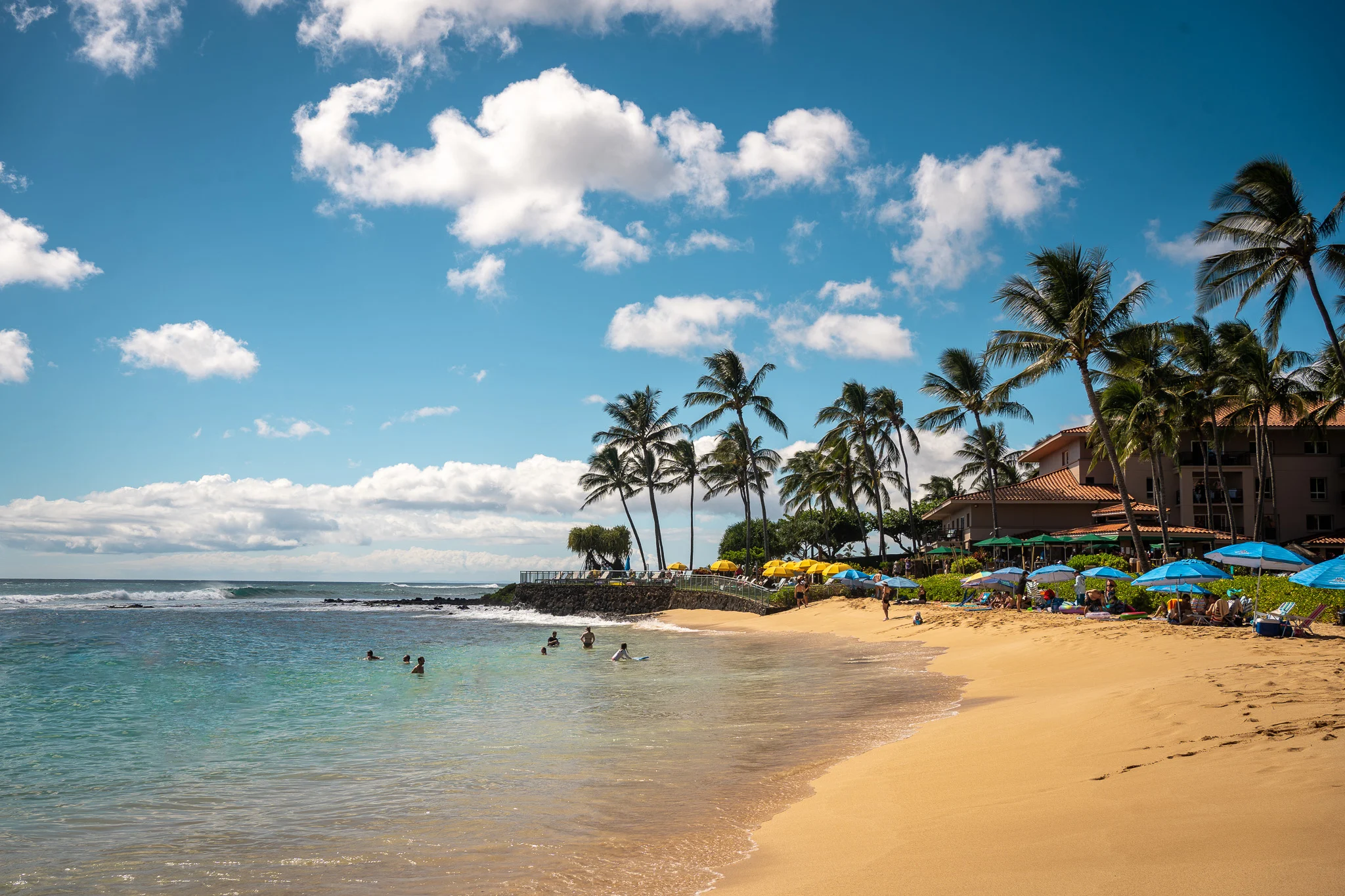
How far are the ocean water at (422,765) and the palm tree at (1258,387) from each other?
21544 millimetres

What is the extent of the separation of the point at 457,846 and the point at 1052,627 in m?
17.2

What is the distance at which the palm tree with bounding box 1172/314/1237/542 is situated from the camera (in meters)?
33.5

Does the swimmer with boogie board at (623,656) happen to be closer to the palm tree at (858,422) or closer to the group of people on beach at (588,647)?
the group of people on beach at (588,647)

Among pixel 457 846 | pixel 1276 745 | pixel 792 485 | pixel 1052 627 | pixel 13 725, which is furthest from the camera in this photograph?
pixel 792 485

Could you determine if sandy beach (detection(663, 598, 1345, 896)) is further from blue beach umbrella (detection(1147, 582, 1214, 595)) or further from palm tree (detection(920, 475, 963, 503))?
palm tree (detection(920, 475, 963, 503))

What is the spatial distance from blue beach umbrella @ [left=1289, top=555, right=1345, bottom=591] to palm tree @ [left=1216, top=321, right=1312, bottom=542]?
66.9 feet

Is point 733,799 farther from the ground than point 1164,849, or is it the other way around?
point 1164,849

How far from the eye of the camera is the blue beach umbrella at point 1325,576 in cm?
1428

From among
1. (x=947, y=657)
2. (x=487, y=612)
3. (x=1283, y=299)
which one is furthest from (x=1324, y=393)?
(x=487, y=612)

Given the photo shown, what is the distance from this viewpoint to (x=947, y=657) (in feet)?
61.1

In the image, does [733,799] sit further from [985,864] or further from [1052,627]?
[1052,627]

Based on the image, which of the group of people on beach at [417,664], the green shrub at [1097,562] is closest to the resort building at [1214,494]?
the green shrub at [1097,562]

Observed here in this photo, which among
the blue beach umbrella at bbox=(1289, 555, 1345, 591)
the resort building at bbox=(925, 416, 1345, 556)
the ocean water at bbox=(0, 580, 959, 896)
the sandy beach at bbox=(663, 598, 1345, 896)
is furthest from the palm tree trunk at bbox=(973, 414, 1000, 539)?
the sandy beach at bbox=(663, 598, 1345, 896)

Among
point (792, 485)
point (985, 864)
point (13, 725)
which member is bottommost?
point (13, 725)
